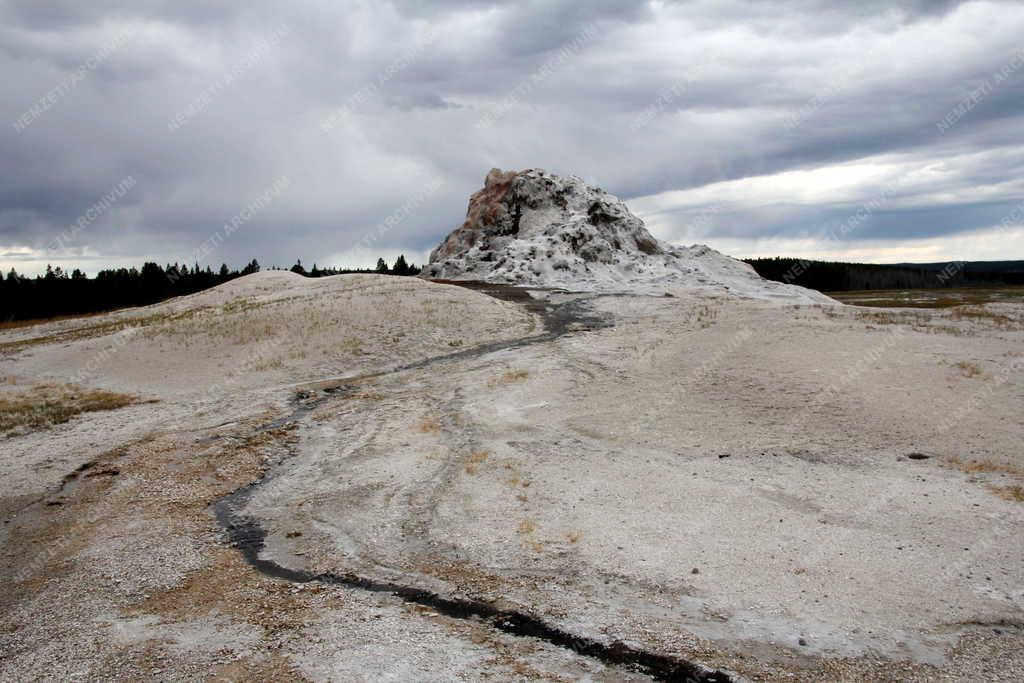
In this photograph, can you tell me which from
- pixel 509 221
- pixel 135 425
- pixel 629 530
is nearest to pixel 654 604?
pixel 629 530

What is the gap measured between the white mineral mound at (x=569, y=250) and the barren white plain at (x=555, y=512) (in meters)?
26.0

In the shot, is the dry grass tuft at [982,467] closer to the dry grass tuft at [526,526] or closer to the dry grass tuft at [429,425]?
the dry grass tuft at [526,526]

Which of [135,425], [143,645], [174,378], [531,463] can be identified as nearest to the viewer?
[143,645]

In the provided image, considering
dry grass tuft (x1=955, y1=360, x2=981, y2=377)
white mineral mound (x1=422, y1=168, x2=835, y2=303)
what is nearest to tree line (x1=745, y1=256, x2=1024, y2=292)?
white mineral mound (x1=422, y1=168, x2=835, y2=303)

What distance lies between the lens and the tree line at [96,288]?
84.5 metres

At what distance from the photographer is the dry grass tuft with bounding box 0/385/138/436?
757 inches

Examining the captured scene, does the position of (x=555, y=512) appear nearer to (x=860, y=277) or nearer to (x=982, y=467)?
(x=982, y=467)

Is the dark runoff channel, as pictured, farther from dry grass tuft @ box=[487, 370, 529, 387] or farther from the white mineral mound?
the white mineral mound

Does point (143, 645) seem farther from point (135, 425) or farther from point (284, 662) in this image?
point (135, 425)

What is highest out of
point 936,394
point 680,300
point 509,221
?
point 509,221

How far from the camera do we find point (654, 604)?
929cm

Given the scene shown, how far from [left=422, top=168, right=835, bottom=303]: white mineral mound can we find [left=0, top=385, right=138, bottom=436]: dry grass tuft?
1237 inches

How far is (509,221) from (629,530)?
53574 mm

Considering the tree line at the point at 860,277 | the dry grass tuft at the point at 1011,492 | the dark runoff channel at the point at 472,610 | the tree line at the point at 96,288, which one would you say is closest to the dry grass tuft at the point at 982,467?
the dry grass tuft at the point at 1011,492
